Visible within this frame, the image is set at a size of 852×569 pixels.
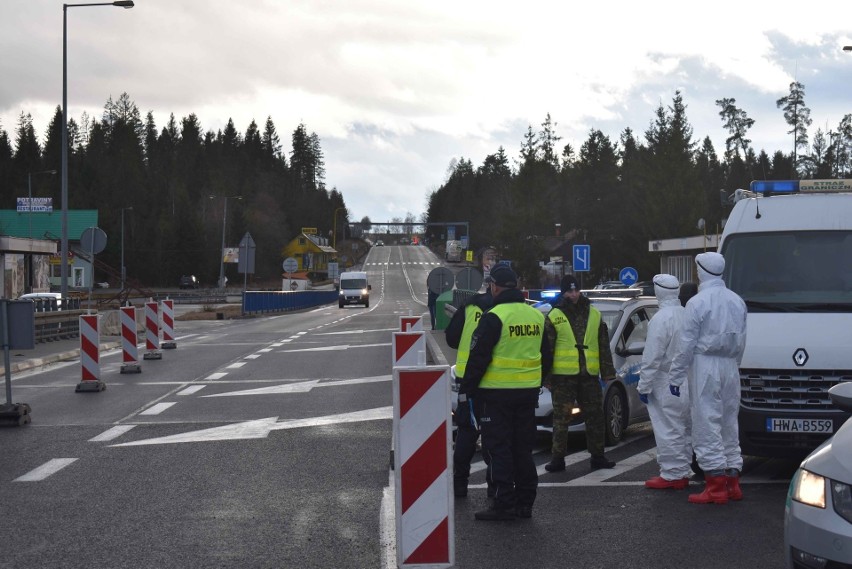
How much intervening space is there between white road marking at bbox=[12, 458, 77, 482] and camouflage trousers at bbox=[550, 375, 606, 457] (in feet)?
14.5

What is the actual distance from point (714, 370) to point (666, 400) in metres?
0.62

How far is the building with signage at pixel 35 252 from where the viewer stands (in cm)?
5519

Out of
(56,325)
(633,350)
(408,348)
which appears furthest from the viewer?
(56,325)

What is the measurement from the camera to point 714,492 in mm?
8547

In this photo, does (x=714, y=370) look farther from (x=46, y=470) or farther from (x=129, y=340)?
(x=129, y=340)

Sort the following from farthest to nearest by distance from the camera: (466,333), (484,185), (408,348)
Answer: (484,185)
(408,348)
(466,333)

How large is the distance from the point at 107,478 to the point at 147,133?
17394 cm

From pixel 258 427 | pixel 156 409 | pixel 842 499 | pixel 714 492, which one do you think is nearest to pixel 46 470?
pixel 258 427

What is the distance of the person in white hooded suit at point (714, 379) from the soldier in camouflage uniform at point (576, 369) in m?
1.44

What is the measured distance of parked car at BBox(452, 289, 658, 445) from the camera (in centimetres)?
1150

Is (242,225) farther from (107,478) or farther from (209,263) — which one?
(107,478)

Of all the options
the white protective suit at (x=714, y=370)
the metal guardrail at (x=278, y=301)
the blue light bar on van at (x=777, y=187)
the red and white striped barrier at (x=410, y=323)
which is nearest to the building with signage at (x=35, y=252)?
the metal guardrail at (x=278, y=301)

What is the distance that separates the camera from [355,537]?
24.2 feet

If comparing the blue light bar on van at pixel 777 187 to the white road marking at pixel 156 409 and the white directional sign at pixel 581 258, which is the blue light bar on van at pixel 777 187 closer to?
the white road marking at pixel 156 409
